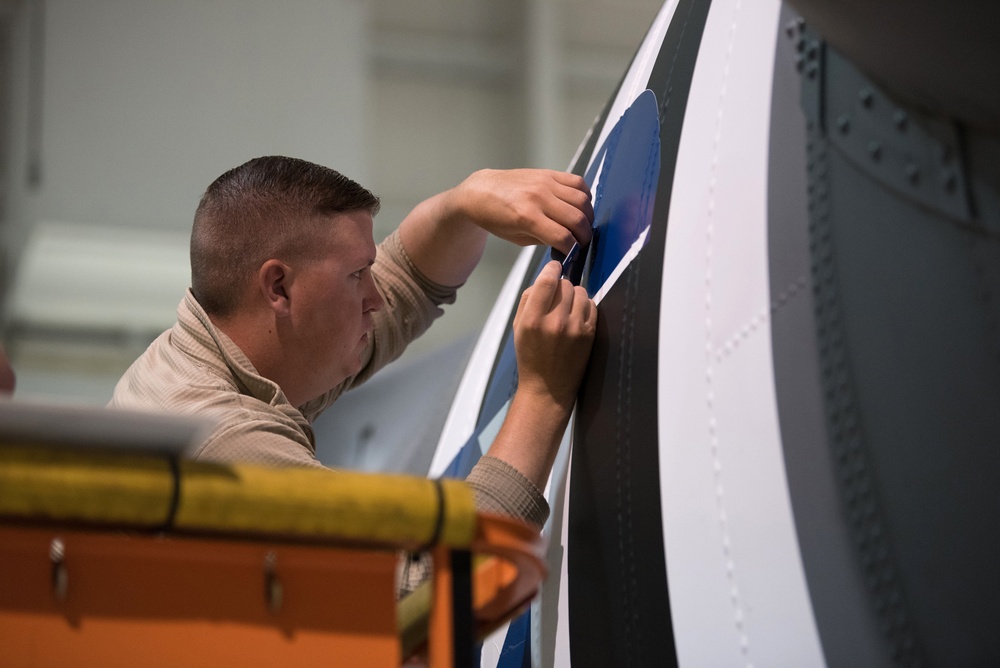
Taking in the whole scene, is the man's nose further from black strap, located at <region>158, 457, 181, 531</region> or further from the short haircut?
black strap, located at <region>158, 457, 181, 531</region>

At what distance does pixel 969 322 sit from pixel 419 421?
2983mm

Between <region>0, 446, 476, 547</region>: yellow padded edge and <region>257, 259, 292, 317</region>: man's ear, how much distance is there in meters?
1.10

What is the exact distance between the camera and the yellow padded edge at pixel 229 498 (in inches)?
40.1

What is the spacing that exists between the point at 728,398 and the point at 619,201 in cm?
64

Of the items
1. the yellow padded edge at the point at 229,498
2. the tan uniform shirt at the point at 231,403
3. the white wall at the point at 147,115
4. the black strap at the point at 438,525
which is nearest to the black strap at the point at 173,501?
the yellow padded edge at the point at 229,498

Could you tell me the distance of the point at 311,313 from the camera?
85.7 inches

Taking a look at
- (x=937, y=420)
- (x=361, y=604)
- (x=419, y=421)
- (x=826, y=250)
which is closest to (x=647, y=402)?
(x=826, y=250)

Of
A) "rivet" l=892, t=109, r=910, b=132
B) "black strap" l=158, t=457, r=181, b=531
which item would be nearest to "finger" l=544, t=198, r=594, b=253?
"rivet" l=892, t=109, r=910, b=132

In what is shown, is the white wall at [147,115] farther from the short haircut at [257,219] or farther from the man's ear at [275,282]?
the man's ear at [275,282]

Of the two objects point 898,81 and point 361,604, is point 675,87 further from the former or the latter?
point 361,604

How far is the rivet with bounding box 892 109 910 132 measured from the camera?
128 cm

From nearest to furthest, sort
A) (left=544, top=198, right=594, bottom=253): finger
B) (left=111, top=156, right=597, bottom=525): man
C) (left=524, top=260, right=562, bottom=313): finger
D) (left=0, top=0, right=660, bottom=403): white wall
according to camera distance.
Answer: (left=111, top=156, right=597, bottom=525): man
(left=524, top=260, right=562, bottom=313): finger
(left=544, top=198, right=594, bottom=253): finger
(left=0, top=0, right=660, bottom=403): white wall

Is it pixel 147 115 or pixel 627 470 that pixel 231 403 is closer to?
pixel 627 470

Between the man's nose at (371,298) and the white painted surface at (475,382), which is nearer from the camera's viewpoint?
the man's nose at (371,298)
